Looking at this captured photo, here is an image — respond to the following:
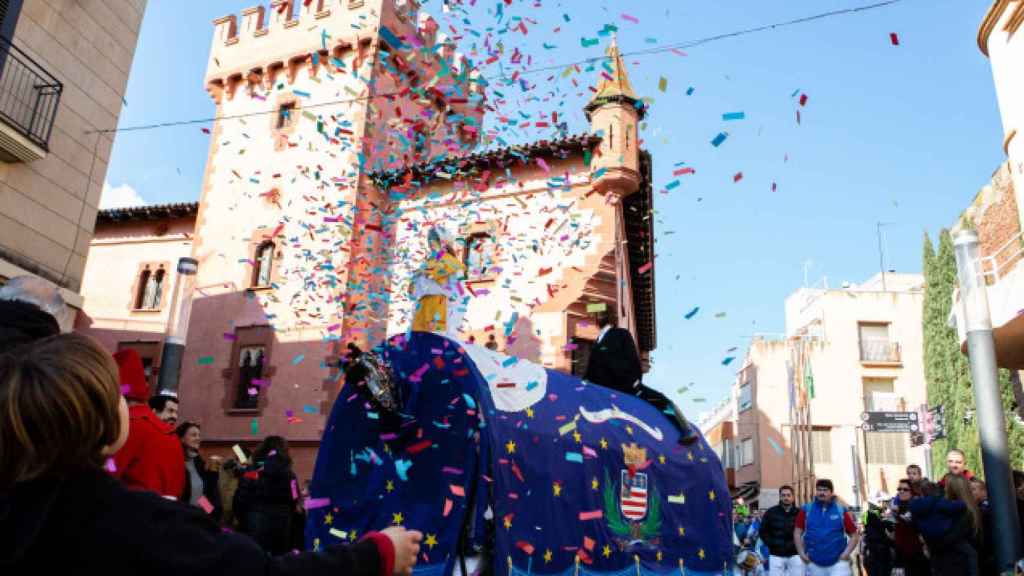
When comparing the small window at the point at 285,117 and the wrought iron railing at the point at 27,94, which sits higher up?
the small window at the point at 285,117

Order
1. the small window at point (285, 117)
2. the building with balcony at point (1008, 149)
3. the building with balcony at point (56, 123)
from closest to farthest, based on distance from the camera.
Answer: the building with balcony at point (56, 123) < the building with balcony at point (1008, 149) < the small window at point (285, 117)

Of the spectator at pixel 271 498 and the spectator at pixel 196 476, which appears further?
the spectator at pixel 271 498

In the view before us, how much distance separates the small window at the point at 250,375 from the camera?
20.5m

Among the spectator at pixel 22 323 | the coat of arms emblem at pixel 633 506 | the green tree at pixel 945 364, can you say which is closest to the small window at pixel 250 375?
the coat of arms emblem at pixel 633 506

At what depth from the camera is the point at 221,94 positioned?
2444 centimetres

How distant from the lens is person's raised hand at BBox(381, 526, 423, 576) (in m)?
2.04

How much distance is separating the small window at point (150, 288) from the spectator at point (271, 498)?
18369 mm

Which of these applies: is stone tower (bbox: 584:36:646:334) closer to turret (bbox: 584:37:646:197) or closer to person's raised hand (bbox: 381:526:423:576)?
turret (bbox: 584:37:646:197)

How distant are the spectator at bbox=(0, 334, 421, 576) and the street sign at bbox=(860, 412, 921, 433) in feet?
80.9

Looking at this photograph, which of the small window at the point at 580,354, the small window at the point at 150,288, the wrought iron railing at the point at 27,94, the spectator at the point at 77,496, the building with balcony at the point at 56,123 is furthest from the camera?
the small window at the point at 150,288

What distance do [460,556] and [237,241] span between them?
18.8 metres

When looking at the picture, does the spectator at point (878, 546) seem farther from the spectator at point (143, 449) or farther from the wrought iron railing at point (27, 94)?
the wrought iron railing at point (27, 94)

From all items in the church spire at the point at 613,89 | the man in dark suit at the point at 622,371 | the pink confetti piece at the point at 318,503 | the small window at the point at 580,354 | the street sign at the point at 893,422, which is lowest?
the pink confetti piece at the point at 318,503

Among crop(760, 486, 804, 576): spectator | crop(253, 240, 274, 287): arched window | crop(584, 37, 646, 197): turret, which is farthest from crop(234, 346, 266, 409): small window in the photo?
crop(760, 486, 804, 576): spectator
